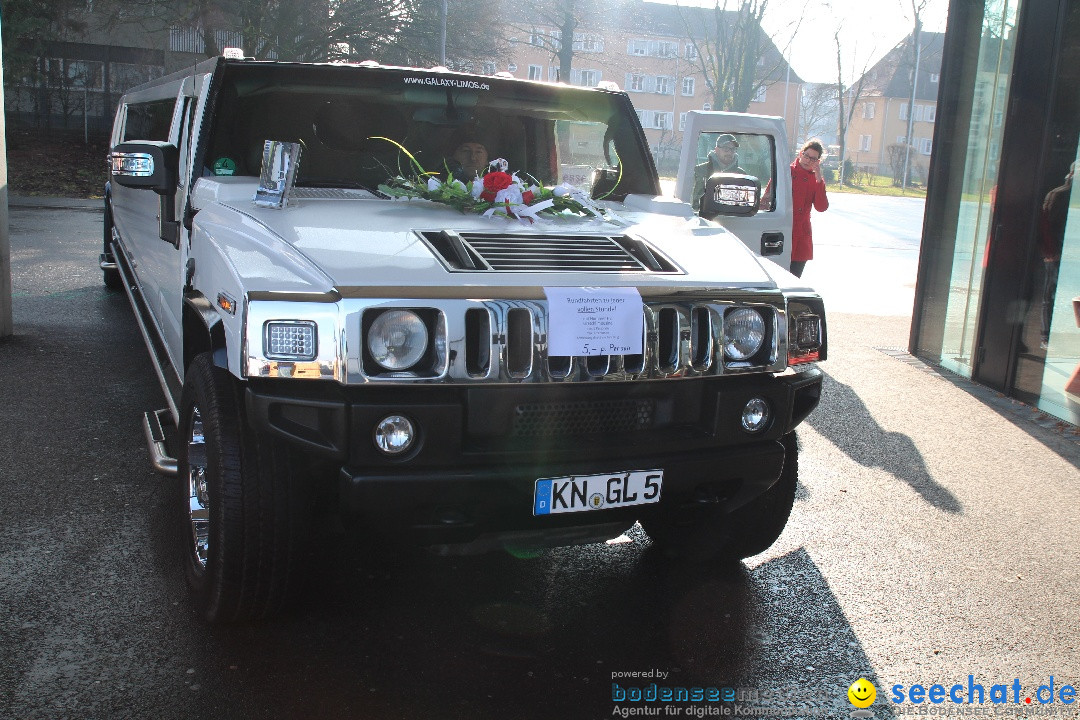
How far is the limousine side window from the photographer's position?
5.53 metres

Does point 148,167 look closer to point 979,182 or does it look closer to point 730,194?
point 730,194

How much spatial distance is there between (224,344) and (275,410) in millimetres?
487

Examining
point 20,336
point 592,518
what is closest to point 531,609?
point 592,518

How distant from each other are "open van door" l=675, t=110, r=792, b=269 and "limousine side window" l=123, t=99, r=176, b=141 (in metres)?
3.97

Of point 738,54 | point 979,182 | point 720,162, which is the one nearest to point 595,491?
point 720,162

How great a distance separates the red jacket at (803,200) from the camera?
9.27 metres

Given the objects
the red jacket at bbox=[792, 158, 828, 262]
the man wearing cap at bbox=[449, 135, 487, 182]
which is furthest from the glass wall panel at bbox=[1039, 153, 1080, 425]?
the man wearing cap at bbox=[449, 135, 487, 182]

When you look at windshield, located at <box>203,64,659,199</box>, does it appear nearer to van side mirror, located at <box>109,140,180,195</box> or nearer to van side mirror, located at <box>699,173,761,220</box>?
van side mirror, located at <box>109,140,180,195</box>

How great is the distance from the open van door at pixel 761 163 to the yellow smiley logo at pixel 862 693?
514cm

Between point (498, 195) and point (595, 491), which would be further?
point (498, 195)

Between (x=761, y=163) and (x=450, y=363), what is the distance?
5967 millimetres

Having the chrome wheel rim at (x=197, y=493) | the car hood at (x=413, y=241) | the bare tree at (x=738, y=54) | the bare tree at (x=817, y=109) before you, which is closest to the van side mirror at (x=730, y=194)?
the car hood at (x=413, y=241)

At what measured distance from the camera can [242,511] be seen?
3029 millimetres

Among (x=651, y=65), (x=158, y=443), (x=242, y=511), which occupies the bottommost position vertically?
(x=158, y=443)
